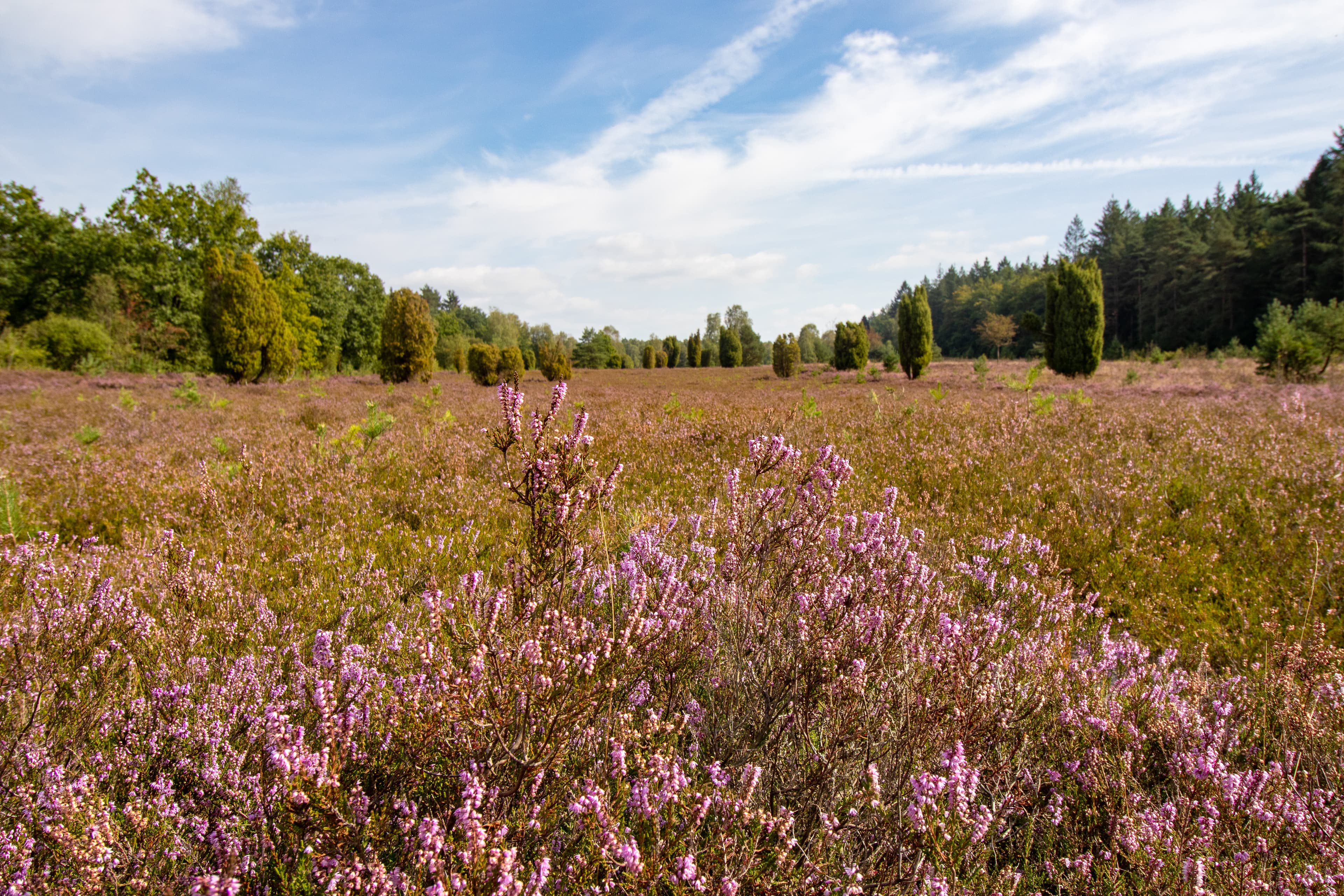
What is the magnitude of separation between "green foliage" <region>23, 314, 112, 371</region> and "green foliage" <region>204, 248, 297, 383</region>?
997cm

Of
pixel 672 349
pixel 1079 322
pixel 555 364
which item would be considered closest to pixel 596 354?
pixel 672 349

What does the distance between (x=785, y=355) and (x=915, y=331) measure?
8.93 meters

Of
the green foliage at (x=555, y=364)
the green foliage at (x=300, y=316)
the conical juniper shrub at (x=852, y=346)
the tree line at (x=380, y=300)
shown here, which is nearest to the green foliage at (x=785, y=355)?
the tree line at (x=380, y=300)

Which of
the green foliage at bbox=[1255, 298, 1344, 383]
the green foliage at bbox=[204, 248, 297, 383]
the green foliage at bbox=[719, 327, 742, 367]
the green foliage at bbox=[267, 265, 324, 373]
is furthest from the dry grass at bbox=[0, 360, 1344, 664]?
the green foliage at bbox=[719, 327, 742, 367]

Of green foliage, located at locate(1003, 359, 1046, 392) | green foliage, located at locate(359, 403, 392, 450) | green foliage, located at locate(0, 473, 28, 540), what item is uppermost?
green foliage, located at locate(1003, 359, 1046, 392)

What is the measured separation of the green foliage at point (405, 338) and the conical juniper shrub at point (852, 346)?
25.7m

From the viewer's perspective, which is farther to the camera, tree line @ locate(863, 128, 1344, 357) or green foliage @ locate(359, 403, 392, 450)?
tree line @ locate(863, 128, 1344, 357)

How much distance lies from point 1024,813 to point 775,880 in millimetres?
984

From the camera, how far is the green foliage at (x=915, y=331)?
2919 cm

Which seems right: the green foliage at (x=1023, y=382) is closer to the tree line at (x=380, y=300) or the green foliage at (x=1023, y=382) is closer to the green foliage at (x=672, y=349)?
the tree line at (x=380, y=300)

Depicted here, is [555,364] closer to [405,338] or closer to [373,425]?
[405,338]

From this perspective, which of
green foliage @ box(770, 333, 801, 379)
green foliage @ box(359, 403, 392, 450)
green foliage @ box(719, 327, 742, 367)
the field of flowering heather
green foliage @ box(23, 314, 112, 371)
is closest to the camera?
the field of flowering heather

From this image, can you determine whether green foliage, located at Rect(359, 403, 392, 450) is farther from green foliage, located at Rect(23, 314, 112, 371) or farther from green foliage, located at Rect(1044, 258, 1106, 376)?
green foliage, located at Rect(23, 314, 112, 371)

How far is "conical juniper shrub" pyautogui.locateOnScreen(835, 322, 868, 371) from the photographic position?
37906 millimetres
